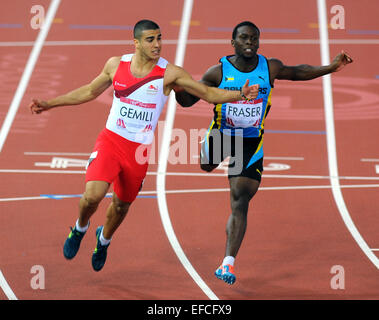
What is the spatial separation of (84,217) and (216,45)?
9308mm

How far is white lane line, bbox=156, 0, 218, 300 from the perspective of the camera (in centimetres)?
962

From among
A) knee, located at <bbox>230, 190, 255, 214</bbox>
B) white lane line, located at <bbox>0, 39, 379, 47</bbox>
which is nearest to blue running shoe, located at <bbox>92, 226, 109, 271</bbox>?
knee, located at <bbox>230, 190, 255, 214</bbox>

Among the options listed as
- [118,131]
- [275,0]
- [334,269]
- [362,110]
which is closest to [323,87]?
[362,110]

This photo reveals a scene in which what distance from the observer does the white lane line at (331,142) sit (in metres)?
10.6

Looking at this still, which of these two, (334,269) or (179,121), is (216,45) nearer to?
(179,121)

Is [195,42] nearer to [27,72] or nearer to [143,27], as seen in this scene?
[27,72]

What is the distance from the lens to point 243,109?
9219 millimetres

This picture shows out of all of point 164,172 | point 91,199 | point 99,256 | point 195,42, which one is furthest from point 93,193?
point 195,42

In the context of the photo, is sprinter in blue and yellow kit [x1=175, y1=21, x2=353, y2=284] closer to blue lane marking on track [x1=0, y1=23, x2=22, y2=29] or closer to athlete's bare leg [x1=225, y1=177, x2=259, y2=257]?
athlete's bare leg [x1=225, y1=177, x2=259, y2=257]

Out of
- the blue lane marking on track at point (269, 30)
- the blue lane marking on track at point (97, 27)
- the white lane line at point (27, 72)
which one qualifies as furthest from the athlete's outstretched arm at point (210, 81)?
the blue lane marking on track at point (97, 27)

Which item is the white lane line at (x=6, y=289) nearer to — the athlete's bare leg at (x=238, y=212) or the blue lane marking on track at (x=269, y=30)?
the athlete's bare leg at (x=238, y=212)

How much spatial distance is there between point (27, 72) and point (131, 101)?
8.26 m

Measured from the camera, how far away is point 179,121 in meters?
14.7

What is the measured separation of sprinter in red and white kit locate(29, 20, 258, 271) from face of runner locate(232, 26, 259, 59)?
63 centimetres
